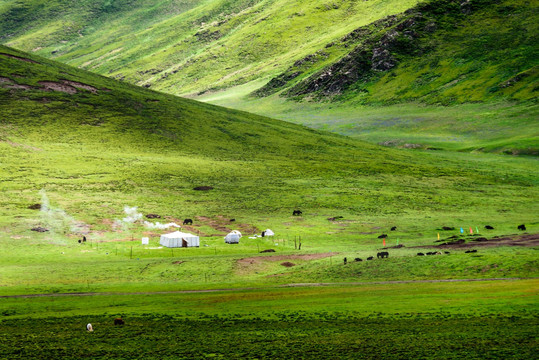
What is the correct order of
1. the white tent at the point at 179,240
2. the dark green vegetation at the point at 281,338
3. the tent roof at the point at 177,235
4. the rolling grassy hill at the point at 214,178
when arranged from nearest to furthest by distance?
the dark green vegetation at the point at 281,338 → the white tent at the point at 179,240 → the tent roof at the point at 177,235 → the rolling grassy hill at the point at 214,178

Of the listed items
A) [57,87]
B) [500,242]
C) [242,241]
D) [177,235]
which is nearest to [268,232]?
[242,241]

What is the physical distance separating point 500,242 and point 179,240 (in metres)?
43.8

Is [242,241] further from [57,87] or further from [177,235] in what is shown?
[57,87]

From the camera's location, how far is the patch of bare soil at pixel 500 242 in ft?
210

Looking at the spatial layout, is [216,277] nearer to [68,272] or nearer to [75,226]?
[68,272]

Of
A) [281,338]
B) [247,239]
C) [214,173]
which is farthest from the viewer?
[214,173]

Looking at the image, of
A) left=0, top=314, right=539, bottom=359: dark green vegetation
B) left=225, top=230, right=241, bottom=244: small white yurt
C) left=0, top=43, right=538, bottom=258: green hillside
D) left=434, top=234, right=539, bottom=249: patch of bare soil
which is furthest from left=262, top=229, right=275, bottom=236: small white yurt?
left=0, top=314, right=539, bottom=359: dark green vegetation

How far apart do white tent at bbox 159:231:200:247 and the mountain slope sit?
585 inches

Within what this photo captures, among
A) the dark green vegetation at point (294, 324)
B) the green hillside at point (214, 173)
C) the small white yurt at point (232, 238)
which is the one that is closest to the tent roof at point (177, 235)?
the small white yurt at point (232, 238)

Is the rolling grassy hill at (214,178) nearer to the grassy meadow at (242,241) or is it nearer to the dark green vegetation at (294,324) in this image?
the grassy meadow at (242,241)

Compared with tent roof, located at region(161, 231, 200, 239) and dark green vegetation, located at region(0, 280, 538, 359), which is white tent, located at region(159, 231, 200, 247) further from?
dark green vegetation, located at region(0, 280, 538, 359)

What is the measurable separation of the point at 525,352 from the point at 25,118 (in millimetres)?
163056

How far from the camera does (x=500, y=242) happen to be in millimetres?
66125

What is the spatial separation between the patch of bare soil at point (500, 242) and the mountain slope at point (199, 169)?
24197 millimetres
